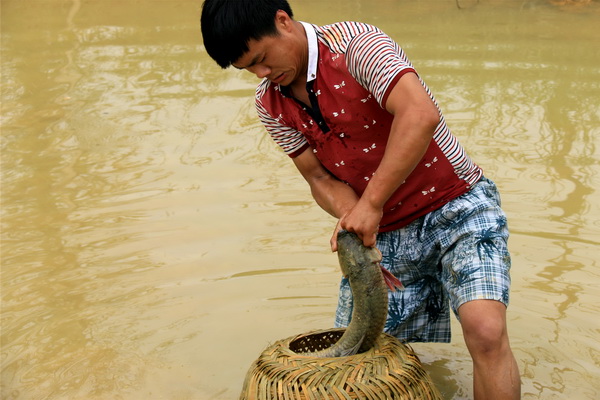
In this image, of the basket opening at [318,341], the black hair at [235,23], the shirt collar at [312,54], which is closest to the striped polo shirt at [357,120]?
the shirt collar at [312,54]

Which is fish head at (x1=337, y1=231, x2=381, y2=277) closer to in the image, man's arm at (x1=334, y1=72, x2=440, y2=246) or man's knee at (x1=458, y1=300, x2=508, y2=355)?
man's arm at (x1=334, y1=72, x2=440, y2=246)

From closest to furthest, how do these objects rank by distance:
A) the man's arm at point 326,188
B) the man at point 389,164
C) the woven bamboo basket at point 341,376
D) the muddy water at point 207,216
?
the woven bamboo basket at point 341,376 → the man at point 389,164 → the man's arm at point 326,188 → the muddy water at point 207,216

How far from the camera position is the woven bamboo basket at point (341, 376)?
8.62 feet

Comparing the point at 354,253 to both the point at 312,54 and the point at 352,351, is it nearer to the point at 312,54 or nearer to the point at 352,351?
the point at 352,351

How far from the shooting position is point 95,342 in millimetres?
4184

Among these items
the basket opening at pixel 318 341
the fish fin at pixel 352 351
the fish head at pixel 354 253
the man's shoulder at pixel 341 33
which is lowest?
the basket opening at pixel 318 341

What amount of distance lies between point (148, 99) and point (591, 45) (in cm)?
462

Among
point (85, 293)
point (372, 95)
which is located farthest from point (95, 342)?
point (372, 95)

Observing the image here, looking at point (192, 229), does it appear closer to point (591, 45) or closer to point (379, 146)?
point (379, 146)

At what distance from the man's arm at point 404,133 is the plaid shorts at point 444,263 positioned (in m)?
0.34

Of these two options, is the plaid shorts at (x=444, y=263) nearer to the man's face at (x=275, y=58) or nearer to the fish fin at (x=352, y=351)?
the fish fin at (x=352, y=351)

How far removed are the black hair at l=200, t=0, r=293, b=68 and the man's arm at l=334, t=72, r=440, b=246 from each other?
501 mm

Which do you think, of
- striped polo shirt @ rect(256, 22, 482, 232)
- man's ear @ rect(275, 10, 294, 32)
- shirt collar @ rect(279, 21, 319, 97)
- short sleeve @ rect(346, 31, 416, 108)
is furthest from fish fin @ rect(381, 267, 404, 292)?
man's ear @ rect(275, 10, 294, 32)

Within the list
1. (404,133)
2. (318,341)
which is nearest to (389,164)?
(404,133)
